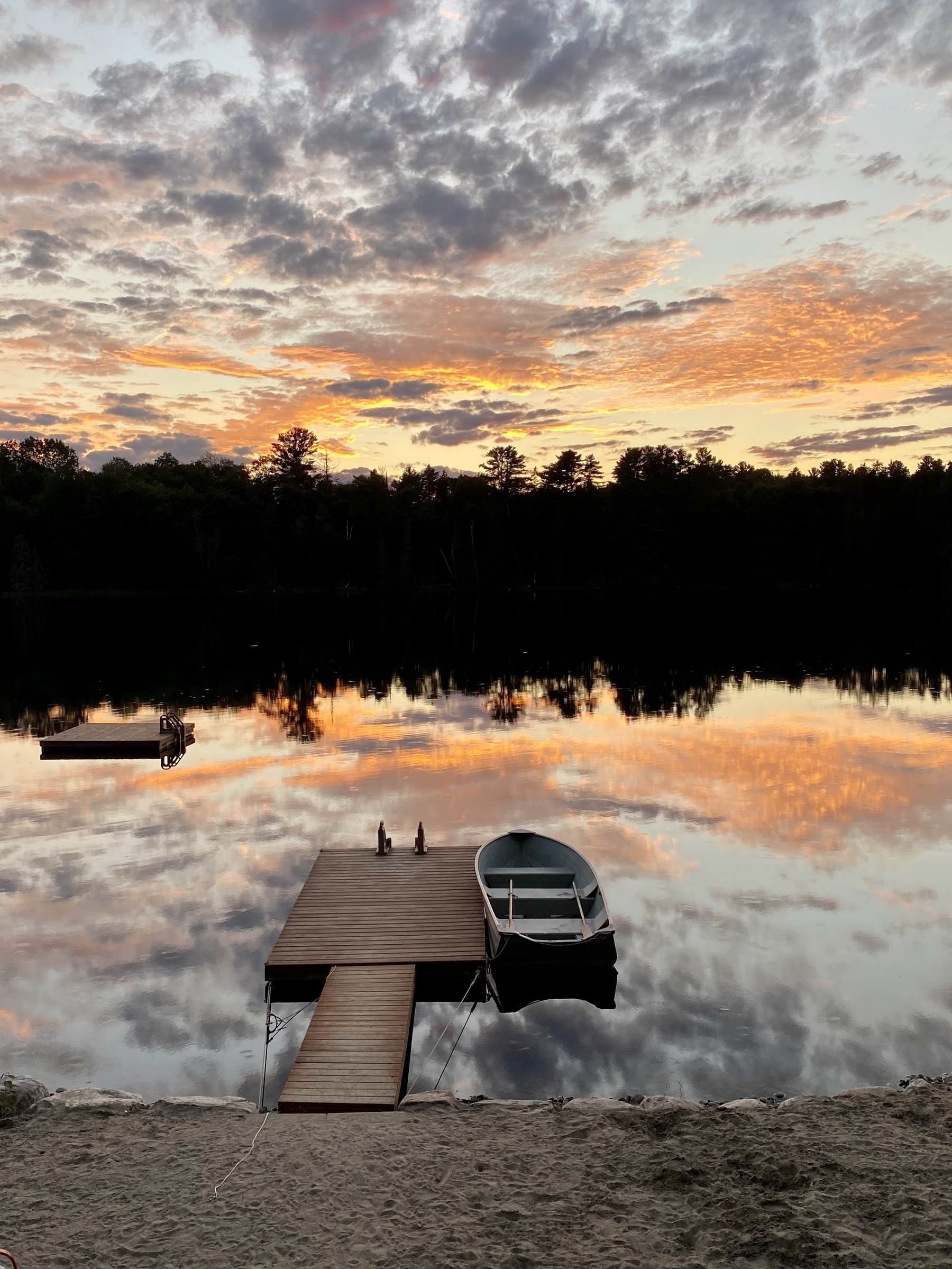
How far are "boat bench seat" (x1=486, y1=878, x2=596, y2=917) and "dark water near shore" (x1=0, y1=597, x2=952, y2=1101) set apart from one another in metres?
0.94

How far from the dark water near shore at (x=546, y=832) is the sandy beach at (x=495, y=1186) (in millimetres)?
1507

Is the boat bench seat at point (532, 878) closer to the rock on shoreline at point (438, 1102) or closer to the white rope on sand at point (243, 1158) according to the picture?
the rock on shoreline at point (438, 1102)

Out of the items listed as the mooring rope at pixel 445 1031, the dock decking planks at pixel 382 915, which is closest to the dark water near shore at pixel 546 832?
the mooring rope at pixel 445 1031

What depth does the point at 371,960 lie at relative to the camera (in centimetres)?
1248

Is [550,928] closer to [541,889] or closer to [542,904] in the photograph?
[542,904]

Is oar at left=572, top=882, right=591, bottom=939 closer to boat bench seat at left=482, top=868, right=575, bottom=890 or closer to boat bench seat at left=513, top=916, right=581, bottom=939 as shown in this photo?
boat bench seat at left=513, top=916, right=581, bottom=939

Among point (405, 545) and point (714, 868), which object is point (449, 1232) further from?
point (405, 545)

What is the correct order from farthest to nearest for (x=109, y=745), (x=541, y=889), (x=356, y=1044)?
1. (x=109, y=745)
2. (x=541, y=889)
3. (x=356, y=1044)

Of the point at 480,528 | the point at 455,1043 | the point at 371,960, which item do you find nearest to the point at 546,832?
the point at 371,960

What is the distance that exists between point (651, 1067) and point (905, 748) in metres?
20.5

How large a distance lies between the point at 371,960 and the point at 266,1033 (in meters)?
1.82

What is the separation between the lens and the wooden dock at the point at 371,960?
9414 millimetres

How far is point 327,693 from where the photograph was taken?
3919 centimetres

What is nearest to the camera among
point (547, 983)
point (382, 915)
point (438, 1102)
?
point (438, 1102)
